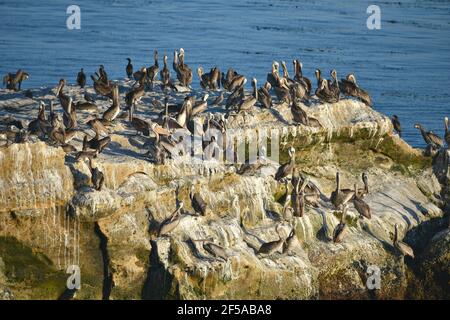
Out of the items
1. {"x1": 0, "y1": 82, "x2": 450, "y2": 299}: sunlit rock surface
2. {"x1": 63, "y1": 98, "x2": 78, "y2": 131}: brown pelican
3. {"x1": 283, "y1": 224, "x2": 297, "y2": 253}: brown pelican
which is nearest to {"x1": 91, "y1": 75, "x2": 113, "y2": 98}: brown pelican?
{"x1": 0, "y1": 82, "x2": 450, "y2": 299}: sunlit rock surface

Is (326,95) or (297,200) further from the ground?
(326,95)

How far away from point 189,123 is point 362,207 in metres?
4.00

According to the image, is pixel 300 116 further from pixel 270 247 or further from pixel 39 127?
pixel 39 127

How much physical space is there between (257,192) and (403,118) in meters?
16.5

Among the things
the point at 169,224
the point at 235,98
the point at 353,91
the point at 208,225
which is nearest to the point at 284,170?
the point at 235,98

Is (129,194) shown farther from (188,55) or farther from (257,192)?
(188,55)

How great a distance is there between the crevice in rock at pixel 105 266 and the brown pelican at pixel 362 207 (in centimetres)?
569

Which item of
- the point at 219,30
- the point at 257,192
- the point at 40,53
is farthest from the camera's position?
the point at 219,30

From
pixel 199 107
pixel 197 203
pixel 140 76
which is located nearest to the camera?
pixel 197 203

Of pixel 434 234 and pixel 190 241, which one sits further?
pixel 434 234

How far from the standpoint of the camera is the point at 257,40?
49750 millimetres

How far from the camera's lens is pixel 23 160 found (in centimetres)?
2127

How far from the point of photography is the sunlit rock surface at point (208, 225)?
828 inches
